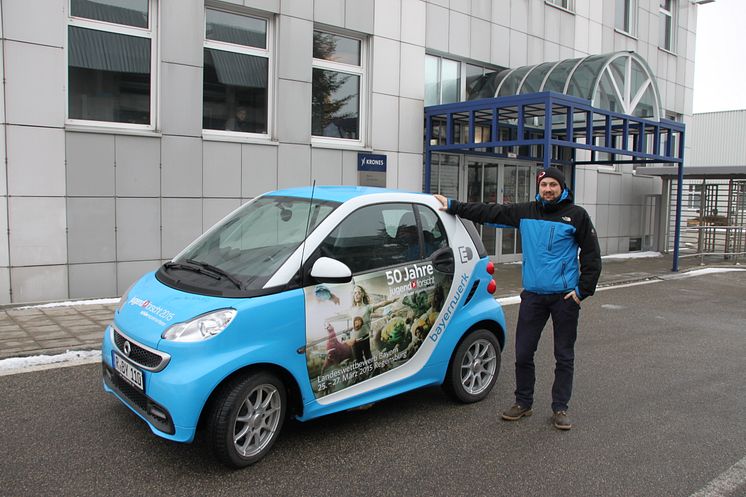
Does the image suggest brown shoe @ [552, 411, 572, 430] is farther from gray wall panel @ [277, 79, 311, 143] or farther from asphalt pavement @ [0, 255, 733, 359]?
gray wall panel @ [277, 79, 311, 143]

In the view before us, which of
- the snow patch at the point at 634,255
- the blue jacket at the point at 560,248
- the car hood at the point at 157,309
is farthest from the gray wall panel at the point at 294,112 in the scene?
the snow patch at the point at 634,255

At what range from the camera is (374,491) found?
11.7ft

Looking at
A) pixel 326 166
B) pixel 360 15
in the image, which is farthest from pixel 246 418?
pixel 360 15

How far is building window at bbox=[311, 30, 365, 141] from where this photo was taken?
37.5 feet

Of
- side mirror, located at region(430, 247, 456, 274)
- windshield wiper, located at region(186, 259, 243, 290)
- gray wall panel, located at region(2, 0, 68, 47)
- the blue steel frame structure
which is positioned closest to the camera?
windshield wiper, located at region(186, 259, 243, 290)

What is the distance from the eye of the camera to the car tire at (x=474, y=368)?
489 centimetres

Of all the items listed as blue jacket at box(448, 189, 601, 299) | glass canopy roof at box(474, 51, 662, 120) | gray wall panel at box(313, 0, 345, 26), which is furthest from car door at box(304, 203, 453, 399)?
glass canopy roof at box(474, 51, 662, 120)

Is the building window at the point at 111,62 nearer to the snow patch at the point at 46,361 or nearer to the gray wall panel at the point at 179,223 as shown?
the gray wall panel at the point at 179,223

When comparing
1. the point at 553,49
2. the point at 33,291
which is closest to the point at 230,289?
the point at 33,291

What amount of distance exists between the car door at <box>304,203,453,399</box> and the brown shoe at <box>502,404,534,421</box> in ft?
2.67

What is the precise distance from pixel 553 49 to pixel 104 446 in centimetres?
1513

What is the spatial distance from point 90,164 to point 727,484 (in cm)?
836

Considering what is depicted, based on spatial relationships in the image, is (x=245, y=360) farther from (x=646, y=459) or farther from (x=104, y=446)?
(x=646, y=459)

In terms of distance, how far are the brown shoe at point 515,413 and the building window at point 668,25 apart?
19429 mm
